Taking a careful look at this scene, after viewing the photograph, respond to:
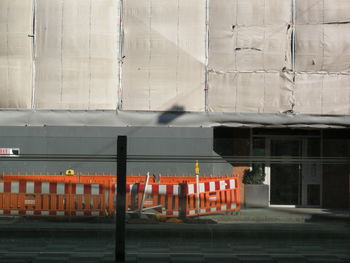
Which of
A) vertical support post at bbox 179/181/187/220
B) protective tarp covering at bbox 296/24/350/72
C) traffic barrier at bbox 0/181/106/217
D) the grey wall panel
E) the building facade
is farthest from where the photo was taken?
protective tarp covering at bbox 296/24/350/72

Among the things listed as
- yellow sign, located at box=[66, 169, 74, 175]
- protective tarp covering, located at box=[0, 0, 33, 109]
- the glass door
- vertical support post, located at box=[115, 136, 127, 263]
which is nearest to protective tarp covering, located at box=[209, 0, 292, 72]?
protective tarp covering, located at box=[0, 0, 33, 109]

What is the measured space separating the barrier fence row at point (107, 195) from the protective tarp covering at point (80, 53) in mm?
6758

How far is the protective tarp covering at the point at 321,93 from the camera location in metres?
17.1

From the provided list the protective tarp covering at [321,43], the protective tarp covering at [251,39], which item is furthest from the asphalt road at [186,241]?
the protective tarp covering at [321,43]

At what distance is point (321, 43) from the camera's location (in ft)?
56.2

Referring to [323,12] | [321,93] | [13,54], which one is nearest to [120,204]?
[13,54]

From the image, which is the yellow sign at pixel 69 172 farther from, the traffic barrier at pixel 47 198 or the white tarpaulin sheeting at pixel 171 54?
the white tarpaulin sheeting at pixel 171 54

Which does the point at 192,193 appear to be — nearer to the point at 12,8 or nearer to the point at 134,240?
the point at 134,240

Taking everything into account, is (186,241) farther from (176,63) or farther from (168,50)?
(168,50)

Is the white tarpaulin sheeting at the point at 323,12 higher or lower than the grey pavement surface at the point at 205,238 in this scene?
higher

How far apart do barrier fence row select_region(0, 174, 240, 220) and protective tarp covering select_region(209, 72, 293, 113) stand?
23.1ft

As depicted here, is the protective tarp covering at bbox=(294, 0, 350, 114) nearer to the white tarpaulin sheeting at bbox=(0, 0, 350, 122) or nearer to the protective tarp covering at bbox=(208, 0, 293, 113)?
the white tarpaulin sheeting at bbox=(0, 0, 350, 122)

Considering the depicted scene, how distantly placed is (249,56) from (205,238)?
28.2 feet

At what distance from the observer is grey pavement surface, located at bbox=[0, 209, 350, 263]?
8.92 meters
